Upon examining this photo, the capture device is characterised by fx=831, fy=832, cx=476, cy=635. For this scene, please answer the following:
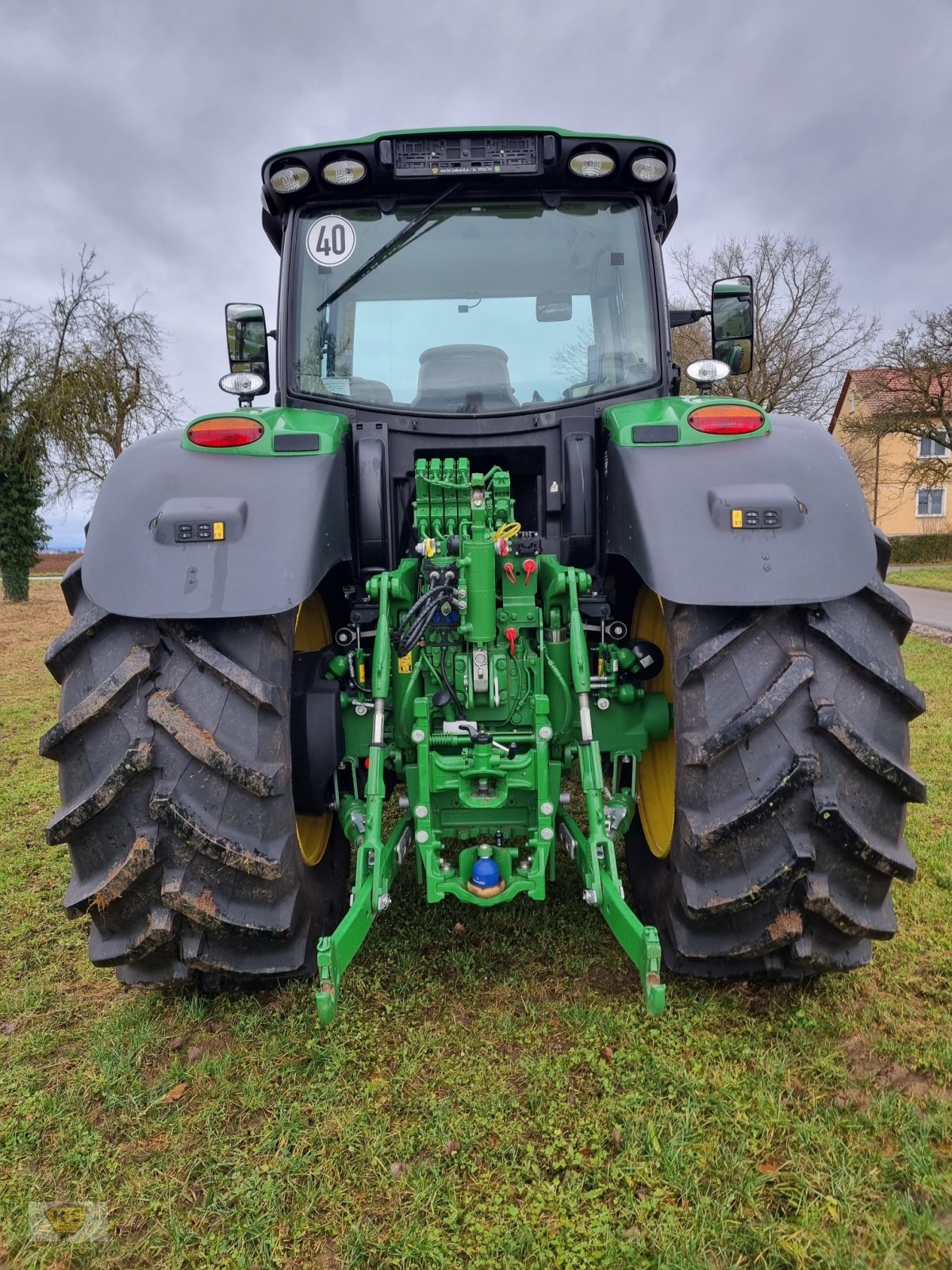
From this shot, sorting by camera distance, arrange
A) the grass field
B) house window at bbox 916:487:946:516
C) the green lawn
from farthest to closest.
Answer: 1. house window at bbox 916:487:946:516
2. the green lawn
3. the grass field

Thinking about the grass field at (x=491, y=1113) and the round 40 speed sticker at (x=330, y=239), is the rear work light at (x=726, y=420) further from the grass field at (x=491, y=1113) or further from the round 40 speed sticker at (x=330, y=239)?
the grass field at (x=491, y=1113)

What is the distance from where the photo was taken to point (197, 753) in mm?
2029

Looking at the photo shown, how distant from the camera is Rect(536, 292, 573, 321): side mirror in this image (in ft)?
9.90

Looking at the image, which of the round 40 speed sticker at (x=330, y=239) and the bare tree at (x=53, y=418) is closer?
the round 40 speed sticker at (x=330, y=239)

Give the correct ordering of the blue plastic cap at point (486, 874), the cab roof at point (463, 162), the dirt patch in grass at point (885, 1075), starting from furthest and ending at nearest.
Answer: the cab roof at point (463, 162)
the blue plastic cap at point (486, 874)
the dirt patch in grass at point (885, 1075)

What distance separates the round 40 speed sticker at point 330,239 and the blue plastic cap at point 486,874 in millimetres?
2127

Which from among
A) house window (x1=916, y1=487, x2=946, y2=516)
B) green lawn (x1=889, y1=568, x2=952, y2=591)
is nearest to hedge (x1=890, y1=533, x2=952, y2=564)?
green lawn (x1=889, y1=568, x2=952, y2=591)

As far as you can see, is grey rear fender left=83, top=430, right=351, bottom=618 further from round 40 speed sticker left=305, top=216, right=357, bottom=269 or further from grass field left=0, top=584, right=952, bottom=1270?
grass field left=0, top=584, right=952, bottom=1270

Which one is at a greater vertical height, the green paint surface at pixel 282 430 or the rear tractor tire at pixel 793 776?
the green paint surface at pixel 282 430

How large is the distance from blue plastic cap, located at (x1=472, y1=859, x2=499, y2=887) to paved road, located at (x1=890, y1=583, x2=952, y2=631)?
869 cm

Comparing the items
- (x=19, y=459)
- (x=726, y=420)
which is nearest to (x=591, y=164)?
(x=726, y=420)

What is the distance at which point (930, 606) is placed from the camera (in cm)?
1348

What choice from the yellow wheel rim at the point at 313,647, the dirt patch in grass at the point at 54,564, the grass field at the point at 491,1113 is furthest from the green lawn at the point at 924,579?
the dirt patch in grass at the point at 54,564

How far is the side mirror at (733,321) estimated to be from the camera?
10.9 feet
